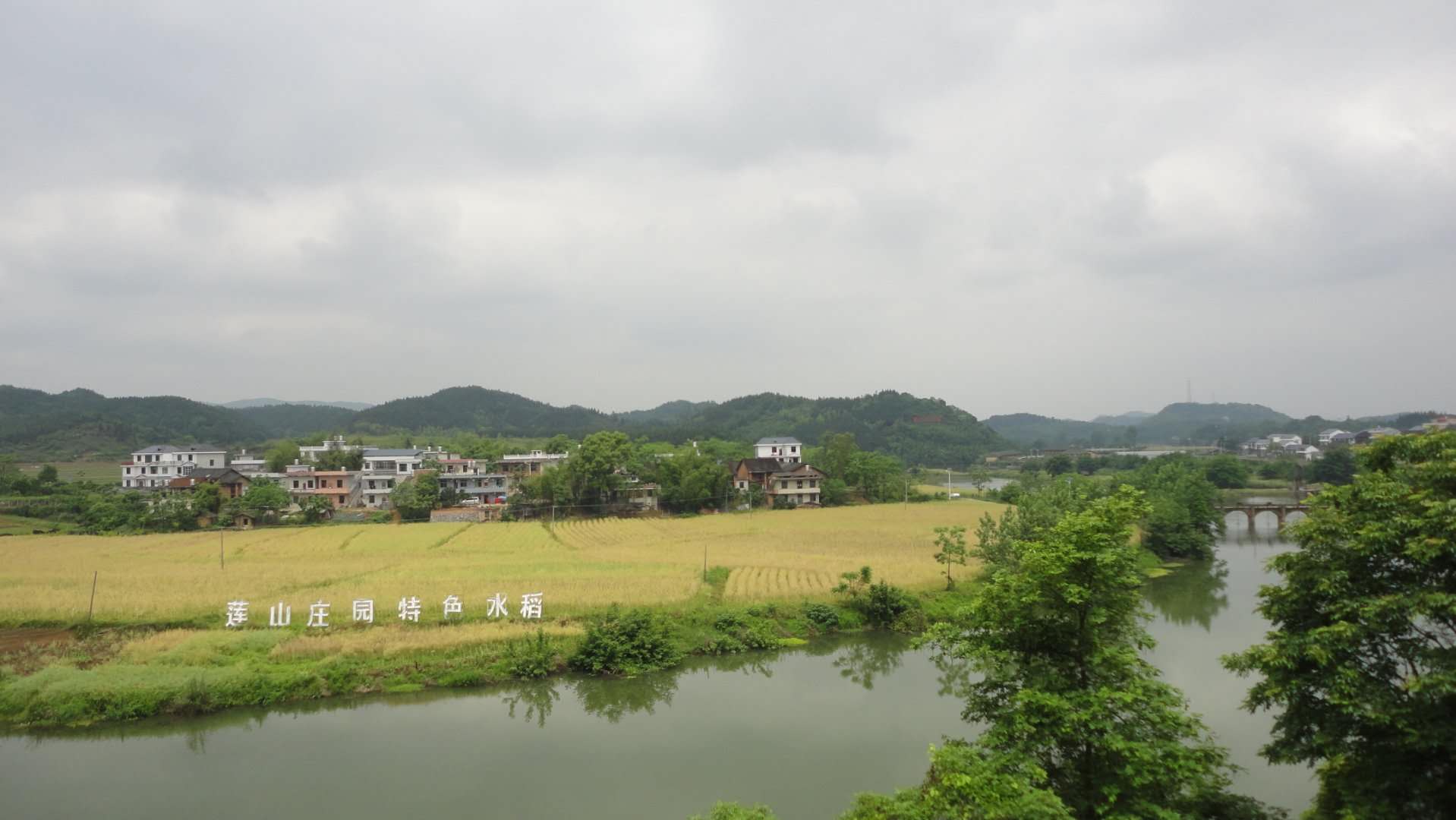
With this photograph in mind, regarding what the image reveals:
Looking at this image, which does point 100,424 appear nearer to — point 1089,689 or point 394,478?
point 394,478

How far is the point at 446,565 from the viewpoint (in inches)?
1128

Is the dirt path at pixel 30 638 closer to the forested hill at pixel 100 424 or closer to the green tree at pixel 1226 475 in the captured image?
the green tree at pixel 1226 475

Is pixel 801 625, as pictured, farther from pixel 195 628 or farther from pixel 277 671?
pixel 195 628

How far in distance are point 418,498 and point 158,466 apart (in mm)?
33659

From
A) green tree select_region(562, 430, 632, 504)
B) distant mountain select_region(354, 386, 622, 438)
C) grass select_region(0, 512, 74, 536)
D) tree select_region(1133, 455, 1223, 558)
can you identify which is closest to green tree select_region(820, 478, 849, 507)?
green tree select_region(562, 430, 632, 504)

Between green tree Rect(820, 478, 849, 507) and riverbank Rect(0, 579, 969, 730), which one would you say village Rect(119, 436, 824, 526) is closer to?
green tree Rect(820, 478, 849, 507)

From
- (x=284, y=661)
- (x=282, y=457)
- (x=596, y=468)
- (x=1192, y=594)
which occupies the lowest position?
(x=1192, y=594)

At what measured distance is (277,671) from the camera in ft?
55.9

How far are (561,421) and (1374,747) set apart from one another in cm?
19033

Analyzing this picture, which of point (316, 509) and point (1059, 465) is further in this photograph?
point (1059, 465)

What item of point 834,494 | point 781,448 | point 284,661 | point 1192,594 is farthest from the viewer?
point 781,448

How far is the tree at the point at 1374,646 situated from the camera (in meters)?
6.94

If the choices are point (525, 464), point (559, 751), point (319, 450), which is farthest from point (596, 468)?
point (319, 450)

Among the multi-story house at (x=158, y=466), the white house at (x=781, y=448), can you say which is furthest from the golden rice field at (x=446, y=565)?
the multi-story house at (x=158, y=466)
